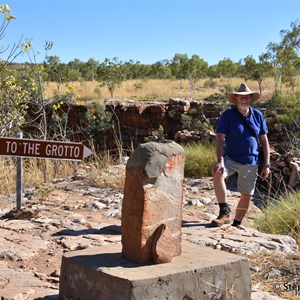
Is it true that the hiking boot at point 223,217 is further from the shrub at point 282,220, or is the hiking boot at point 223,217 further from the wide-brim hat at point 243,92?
the wide-brim hat at point 243,92

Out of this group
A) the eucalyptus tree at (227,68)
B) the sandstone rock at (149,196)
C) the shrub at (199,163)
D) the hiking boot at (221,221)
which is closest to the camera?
the sandstone rock at (149,196)

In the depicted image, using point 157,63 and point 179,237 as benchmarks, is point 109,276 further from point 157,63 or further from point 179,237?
point 157,63

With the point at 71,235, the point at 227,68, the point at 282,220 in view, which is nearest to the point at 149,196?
the point at 71,235

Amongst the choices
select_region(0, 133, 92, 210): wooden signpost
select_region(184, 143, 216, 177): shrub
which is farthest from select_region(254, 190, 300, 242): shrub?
select_region(184, 143, 216, 177): shrub

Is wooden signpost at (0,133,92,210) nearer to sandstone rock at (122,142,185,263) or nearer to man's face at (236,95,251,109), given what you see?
man's face at (236,95,251,109)

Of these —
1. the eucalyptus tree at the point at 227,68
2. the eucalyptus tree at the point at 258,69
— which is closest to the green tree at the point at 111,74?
the eucalyptus tree at the point at 258,69

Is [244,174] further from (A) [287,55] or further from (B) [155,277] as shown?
(A) [287,55]

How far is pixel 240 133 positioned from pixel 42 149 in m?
2.02

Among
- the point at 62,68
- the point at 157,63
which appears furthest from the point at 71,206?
the point at 157,63

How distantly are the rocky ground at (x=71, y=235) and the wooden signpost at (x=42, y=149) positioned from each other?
74cm

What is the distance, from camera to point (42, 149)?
16.3 ft

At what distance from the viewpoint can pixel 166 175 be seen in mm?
3033

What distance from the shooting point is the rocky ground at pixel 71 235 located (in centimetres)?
359

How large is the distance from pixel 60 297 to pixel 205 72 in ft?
145
